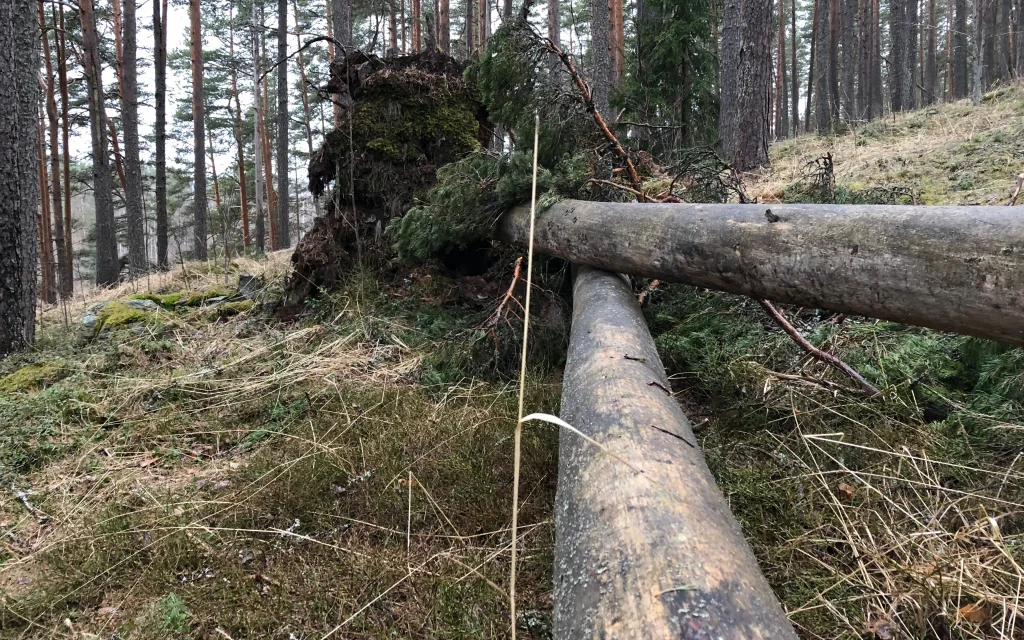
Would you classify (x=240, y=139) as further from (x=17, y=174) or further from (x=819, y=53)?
(x=819, y=53)

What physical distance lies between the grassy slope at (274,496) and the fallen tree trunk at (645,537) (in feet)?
1.84

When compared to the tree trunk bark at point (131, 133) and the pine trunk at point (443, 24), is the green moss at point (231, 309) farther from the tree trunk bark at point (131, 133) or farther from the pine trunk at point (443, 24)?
the pine trunk at point (443, 24)

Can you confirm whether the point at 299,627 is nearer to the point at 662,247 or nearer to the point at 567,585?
the point at 567,585

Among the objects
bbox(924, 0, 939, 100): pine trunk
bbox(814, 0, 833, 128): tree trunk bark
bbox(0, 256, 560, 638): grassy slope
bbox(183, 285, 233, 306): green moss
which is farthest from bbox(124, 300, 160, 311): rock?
bbox(924, 0, 939, 100): pine trunk

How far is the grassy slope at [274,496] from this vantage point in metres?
1.79

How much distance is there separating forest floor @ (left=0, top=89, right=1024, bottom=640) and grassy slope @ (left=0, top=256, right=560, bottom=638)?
1 cm

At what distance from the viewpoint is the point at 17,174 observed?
5.04m

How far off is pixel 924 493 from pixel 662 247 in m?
1.47

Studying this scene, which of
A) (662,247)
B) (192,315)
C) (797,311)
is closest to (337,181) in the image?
(192,315)

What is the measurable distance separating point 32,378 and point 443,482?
3.95 meters

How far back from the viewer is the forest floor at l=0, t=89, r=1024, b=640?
1.67 meters

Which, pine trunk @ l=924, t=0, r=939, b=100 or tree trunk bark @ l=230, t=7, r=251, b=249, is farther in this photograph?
pine trunk @ l=924, t=0, r=939, b=100

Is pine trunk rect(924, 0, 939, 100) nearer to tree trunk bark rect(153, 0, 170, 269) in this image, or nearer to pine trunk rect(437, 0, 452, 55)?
pine trunk rect(437, 0, 452, 55)

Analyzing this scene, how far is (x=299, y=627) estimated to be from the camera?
66.4 inches
